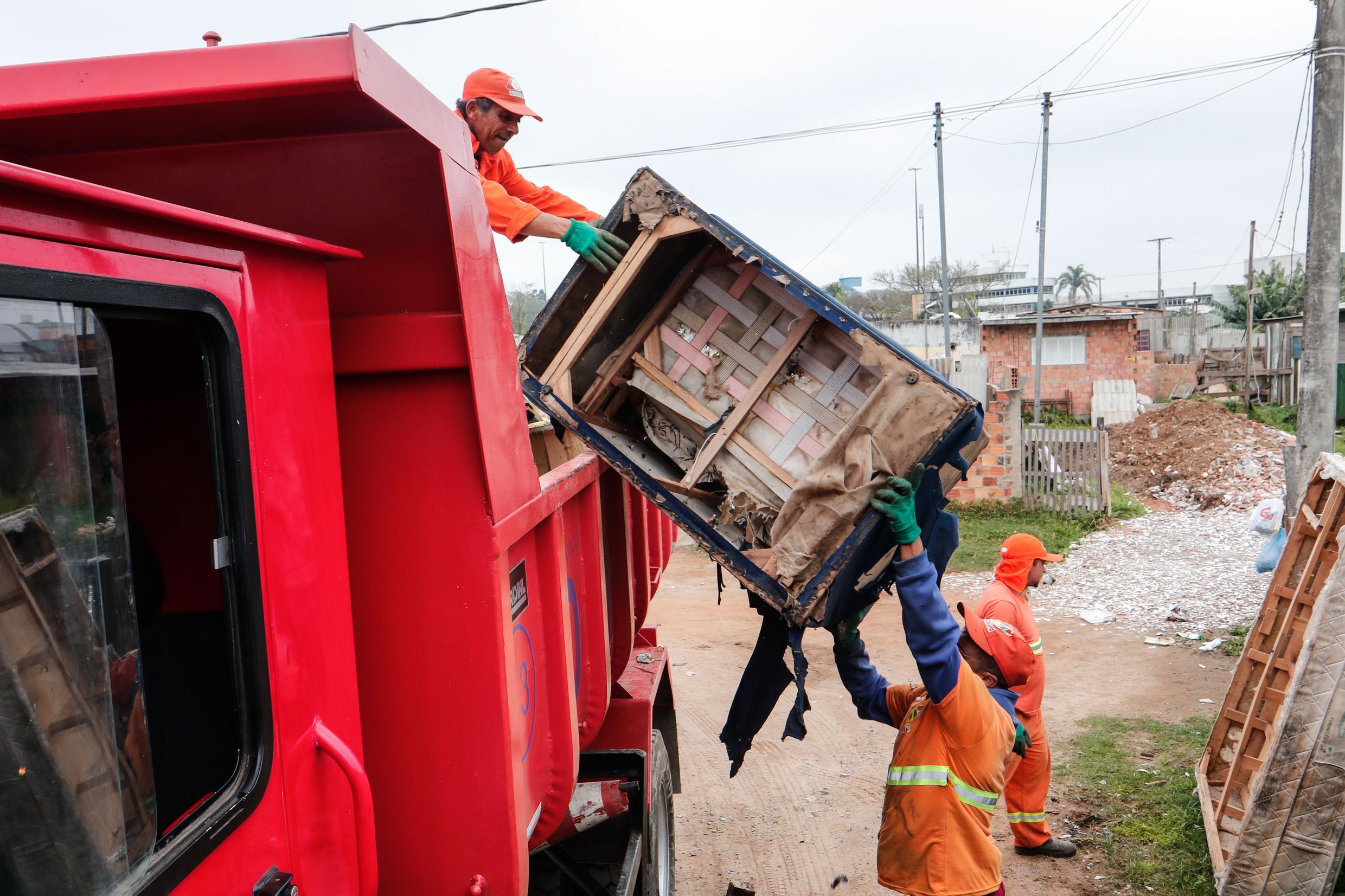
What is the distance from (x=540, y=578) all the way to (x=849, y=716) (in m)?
4.78

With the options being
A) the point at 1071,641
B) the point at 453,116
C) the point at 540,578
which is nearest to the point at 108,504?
the point at 453,116

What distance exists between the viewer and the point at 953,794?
9.45 feet

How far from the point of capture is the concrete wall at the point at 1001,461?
11898mm

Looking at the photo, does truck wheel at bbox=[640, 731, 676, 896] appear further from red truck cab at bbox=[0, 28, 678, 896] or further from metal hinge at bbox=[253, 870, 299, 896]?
metal hinge at bbox=[253, 870, 299, 896]

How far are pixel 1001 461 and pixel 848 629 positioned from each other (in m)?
9.75

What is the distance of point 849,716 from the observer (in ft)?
20.7

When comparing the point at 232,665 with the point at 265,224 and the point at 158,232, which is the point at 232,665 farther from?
the point at 265,224

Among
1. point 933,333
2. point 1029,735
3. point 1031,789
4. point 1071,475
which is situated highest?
point 933,333

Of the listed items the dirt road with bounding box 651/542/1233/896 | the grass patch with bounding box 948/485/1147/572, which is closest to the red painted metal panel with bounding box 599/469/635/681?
the dirt road with bounding box 651/542/1233/896

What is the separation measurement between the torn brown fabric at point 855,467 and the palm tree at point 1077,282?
7514cm

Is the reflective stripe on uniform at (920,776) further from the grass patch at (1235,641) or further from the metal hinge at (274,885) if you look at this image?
the grass patch at (1235,641)

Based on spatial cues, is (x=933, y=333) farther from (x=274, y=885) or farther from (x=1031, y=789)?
(x=274, y=885)

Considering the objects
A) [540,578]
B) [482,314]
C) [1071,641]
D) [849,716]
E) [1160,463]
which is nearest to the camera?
[482,314]

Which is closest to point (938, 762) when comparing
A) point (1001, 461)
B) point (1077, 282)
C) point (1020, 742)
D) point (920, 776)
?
point (920, 776)
